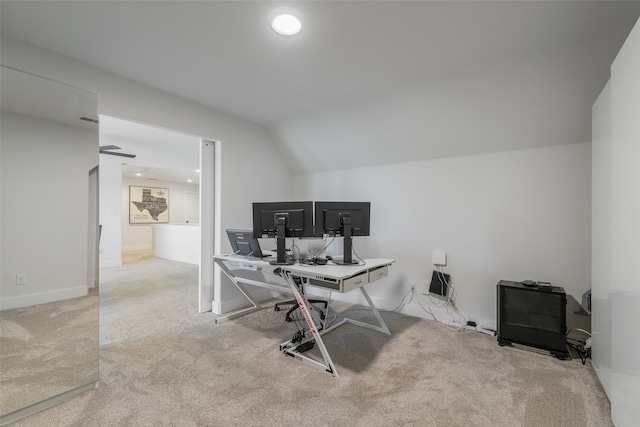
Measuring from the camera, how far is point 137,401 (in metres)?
1.74

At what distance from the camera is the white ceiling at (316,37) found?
162 centimetres

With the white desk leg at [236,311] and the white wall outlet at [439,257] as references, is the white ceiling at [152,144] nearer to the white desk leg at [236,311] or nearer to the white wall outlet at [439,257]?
the white desk leg at [236,311]

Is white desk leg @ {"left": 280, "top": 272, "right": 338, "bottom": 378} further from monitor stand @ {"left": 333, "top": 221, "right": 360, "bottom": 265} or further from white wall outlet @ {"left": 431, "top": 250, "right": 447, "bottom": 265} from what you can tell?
white wall outlet @ {"left": 431, "top": 250, "right": 447, "bottom": 265}

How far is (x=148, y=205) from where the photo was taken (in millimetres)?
8773

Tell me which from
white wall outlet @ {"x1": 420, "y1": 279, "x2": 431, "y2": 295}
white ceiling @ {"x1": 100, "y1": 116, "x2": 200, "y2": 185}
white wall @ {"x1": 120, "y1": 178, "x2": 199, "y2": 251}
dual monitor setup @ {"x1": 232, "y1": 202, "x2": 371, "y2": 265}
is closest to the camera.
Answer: dual monitor setup @ {"x1": 232, "y1": 202, "x2": 371, "y2": 265}

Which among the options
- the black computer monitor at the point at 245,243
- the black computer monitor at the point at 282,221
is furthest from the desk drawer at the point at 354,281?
the black computer monitor at the point at 245,243

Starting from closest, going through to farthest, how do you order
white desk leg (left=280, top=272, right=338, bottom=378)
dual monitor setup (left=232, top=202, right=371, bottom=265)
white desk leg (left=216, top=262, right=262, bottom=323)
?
1. white desk leg (left=280, top=272, right=338, bottom=378)
2. dual monitor setup (left=232, top=202, right=371, bottom=265)
3. white desk leg (left=216, top=262, right=262, bottom=323)

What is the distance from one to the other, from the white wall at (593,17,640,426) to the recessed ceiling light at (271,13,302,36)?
170 centimetres

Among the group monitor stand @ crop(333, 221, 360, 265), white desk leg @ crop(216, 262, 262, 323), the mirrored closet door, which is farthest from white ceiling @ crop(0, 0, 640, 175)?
white desk leg @ crop(216, 262, 262, 323)

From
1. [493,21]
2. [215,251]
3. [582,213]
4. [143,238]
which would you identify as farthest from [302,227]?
[143,238]

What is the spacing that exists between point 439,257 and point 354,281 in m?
1.43

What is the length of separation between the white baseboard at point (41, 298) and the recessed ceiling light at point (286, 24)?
247cm

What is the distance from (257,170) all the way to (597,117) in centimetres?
333

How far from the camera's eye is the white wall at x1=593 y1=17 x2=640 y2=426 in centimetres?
131
